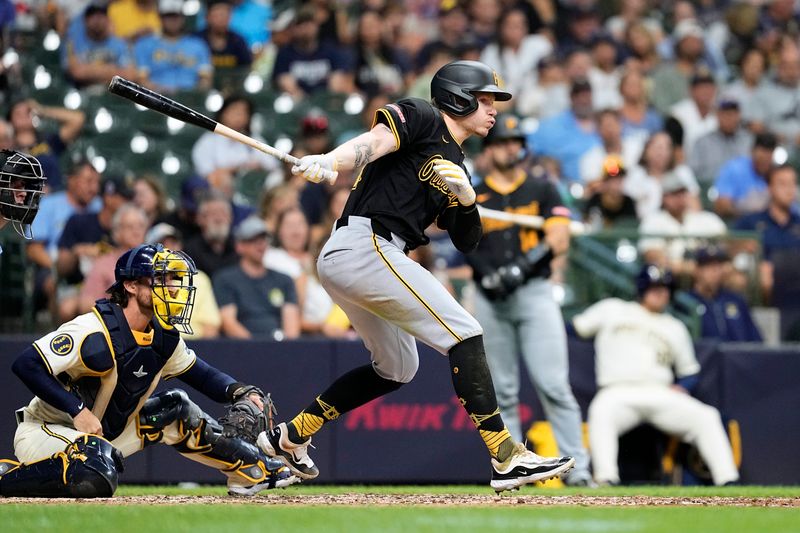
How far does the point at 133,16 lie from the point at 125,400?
25.3ft

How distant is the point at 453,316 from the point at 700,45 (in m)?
10.6

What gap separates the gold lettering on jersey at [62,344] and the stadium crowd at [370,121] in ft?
11.4

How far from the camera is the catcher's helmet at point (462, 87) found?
6875mm

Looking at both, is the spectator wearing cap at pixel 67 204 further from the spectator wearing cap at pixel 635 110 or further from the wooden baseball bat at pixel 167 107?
the spectator wearing cap at pixel 635 110

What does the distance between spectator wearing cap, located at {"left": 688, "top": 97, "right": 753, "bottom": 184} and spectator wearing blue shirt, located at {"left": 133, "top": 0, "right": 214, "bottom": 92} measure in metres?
5.25

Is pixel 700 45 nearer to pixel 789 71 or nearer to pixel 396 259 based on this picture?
pixel 789 71

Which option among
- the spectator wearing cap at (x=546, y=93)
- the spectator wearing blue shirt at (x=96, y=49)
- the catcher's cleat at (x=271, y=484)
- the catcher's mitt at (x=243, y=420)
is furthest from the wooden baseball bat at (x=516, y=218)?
the spectator wearing blue shirt at (x=96, y=49)

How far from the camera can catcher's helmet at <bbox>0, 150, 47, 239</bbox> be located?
6.74 m

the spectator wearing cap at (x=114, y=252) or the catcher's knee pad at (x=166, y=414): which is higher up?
the spectator wearing cap at (x=114, y=252)

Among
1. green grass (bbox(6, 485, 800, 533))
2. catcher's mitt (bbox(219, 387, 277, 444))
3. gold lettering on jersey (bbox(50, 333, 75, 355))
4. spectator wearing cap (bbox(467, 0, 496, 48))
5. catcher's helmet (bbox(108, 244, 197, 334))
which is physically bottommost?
green grass (bbox(6, 485, 800, 533))

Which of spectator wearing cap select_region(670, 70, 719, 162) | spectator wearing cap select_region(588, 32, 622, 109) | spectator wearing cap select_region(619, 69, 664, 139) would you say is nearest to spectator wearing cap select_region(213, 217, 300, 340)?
spectator wearing cap select_region(619, 69, 664, 139)

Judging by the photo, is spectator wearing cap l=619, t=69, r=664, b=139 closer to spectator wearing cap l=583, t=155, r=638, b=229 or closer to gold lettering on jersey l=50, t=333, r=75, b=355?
spectator wearing cap l=583, t=155, r=638, b=229

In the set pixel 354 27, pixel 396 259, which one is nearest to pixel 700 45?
pixel 354 27

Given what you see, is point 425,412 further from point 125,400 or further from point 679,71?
point 679,71
